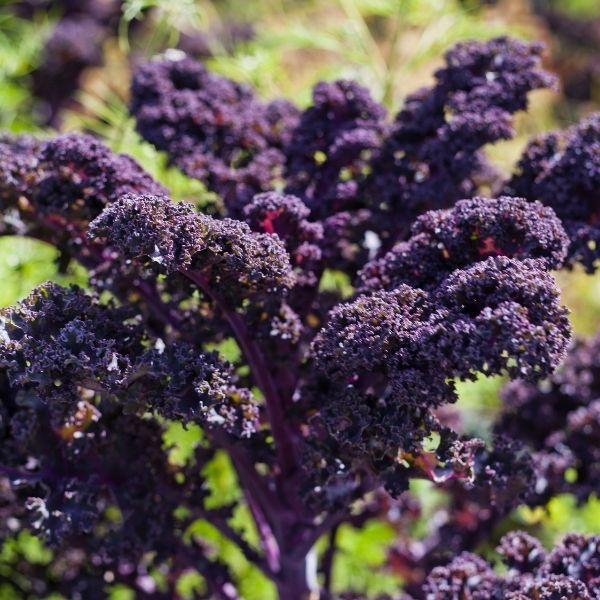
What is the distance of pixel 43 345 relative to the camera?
1.51 meters

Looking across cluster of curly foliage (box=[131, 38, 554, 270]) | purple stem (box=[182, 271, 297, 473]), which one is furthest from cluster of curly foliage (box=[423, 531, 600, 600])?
cluster of curly foliage (box=[131, 38, 554, 270])

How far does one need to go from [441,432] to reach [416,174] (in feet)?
2.14

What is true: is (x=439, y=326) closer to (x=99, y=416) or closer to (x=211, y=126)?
(x=99, y=416)

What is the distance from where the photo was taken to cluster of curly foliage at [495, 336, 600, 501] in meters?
2.13

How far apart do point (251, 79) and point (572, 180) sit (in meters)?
1.46

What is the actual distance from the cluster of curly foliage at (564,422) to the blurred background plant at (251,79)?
14 centimetres

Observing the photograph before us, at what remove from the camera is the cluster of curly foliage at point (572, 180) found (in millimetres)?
1778

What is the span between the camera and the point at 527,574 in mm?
1756

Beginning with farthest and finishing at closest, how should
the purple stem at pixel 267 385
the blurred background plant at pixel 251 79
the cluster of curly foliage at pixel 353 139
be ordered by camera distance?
the blurred background plant at pixel 251 79 < the cluster of curly foliage at pixel 353 139 < the purple stem at pixel 267 385

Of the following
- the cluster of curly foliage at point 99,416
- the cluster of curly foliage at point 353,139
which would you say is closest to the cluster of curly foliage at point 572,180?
the cluster of curly foliage at point 353,139

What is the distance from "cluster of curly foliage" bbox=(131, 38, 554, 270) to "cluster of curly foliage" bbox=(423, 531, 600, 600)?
2.25ft

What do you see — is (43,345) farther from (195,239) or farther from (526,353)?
(526,353)

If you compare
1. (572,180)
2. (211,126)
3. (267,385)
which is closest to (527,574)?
(267,385)

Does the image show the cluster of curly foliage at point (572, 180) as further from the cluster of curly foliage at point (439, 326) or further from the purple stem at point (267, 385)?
the purple stem at point (267, 385)
